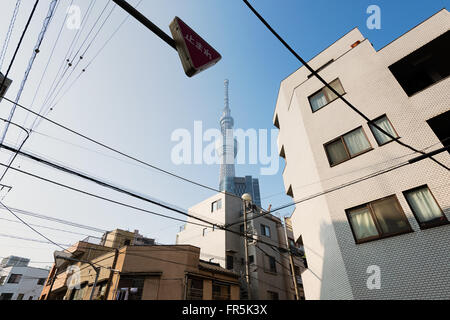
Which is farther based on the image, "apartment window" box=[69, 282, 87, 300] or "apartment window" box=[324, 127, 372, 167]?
"apartment window" box=[69, 282, 87, 300]

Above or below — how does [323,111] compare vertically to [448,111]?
above

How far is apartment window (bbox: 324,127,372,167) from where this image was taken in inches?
395

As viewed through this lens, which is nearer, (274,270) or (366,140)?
(366,140)

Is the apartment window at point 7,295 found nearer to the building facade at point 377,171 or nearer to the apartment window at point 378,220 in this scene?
the building facade at point 377,171

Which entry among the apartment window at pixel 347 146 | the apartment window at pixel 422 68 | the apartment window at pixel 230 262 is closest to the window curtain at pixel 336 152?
A: the apartment window at pixel 347 146

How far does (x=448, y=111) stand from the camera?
859 cm

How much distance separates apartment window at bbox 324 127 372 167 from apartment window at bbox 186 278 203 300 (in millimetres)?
15794

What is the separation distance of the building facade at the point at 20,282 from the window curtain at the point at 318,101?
69.3 meters

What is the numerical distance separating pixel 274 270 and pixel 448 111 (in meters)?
26.0

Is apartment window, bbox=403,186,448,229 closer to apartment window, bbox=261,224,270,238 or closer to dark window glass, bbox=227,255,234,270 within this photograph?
dark window glass, bbox=227,255,234,270

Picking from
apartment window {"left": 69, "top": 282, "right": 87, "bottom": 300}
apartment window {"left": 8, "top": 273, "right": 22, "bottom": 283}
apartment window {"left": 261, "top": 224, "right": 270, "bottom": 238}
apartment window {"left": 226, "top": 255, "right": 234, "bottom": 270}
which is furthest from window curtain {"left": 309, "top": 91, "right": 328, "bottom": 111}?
apartment window {"left": 8, "top": 273, "right": 22, "bottom": 283}
